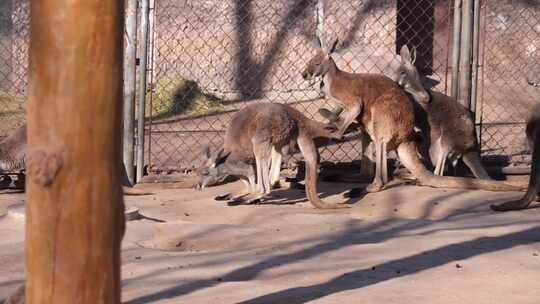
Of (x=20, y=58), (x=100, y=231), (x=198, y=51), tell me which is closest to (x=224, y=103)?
(x=198, y=51)

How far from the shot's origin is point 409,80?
27.8ft

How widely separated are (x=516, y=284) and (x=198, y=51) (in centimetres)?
890

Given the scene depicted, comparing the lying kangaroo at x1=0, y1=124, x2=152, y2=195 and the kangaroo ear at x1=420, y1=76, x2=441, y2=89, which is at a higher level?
the kangaroo ear at x1=420, y1=76, x2=441, y2=89

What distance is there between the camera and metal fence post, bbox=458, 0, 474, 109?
8.28 m

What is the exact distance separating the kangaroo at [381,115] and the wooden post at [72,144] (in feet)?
17.3

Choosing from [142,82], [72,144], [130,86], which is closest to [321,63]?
[142,82]

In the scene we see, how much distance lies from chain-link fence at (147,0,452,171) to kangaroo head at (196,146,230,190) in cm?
379

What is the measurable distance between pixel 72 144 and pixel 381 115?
5.49 meters

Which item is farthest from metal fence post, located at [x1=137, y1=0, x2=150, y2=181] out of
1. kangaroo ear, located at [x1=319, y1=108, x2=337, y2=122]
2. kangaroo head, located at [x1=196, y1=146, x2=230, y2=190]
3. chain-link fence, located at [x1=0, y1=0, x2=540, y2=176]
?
chain-link fence, located at [x1=0, y1=0, x2=540, y2=176]

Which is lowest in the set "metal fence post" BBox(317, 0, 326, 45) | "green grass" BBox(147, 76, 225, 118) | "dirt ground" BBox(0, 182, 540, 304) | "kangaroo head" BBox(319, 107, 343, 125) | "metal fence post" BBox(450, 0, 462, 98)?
"dirt ground" BBox(0, 182, 540, 304)

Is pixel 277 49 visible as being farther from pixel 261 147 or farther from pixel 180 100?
pixel 261 147

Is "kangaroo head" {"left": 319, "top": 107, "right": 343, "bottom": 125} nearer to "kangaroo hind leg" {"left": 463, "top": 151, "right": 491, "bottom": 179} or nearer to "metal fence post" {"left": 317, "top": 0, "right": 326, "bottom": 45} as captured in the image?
"kangaroo hind leg" {"left": 463, "top": 151, "right": 491, "bottom": 179}

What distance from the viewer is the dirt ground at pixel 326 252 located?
13.7 feet

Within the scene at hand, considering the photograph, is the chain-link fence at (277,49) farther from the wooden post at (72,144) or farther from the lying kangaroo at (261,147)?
the wooden post at (72,144)
